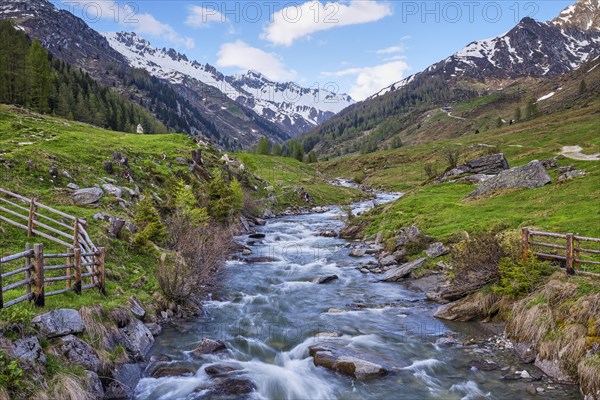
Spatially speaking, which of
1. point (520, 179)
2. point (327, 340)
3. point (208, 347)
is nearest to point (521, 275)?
point (327, 340)

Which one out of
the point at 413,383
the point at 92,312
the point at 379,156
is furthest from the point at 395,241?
the point at 379,156

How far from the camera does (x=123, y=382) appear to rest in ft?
42.3

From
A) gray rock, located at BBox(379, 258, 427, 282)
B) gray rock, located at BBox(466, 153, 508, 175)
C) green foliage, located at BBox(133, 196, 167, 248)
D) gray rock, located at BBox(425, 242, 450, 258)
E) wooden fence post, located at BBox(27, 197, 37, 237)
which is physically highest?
gray rock, located at BBox(466, 153, 508, 175)

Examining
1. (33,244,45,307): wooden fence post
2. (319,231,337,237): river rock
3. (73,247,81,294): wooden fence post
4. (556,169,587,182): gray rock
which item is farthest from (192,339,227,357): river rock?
(556,169,587,182): gray rock

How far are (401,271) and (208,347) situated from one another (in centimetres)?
1420

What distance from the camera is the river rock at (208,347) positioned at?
51.0 feet

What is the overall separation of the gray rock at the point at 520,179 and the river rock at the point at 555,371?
98.7 ft

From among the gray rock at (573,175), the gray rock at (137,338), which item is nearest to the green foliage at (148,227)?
the gray rock at (137,338)

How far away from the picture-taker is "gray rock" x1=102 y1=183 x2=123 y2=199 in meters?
29.7

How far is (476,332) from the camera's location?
56.2 feet

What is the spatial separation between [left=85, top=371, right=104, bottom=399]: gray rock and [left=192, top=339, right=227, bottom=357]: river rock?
401 centimetres

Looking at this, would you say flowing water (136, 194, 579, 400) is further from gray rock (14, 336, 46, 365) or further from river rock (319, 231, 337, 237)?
river rock (319, 231, 337, 237)

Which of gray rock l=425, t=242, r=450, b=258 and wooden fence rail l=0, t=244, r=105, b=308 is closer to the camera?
wooden fence rail l=0, t=244, r=105, b=308

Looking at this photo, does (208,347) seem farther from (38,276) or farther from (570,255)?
(570,255)
